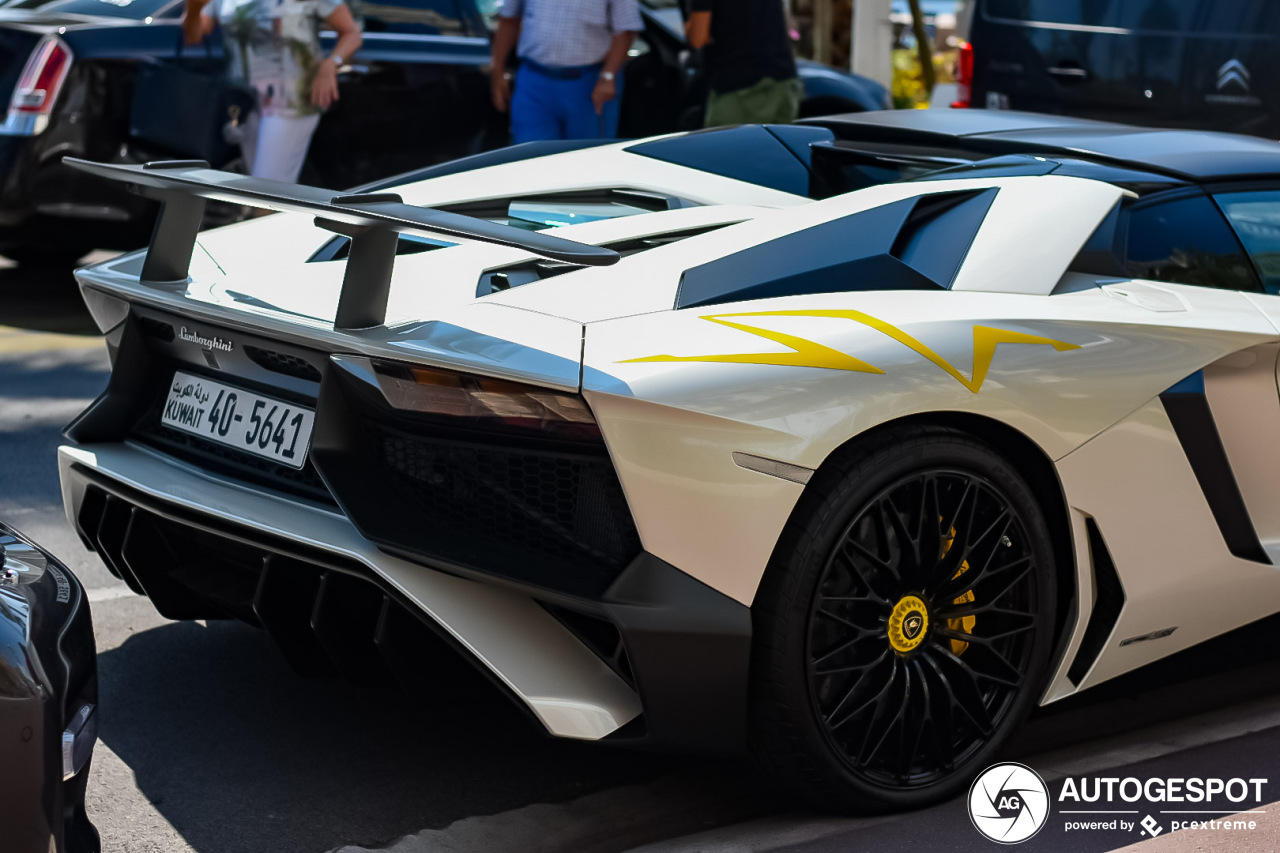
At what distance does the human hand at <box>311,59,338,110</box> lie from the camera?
7.13m

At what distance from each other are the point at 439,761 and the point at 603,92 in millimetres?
4379

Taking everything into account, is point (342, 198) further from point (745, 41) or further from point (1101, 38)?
point (1101, 38)

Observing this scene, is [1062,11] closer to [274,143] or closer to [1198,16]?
[1198,16]

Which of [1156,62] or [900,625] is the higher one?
[1156,62]

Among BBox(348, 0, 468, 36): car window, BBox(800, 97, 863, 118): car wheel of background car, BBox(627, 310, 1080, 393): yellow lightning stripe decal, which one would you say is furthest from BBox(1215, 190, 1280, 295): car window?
BBox(800, 97, 863, 118): car wheel of background car

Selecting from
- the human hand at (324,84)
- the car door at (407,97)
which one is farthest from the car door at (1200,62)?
the human hand at (324,84)

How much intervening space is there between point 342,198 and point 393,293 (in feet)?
0.85

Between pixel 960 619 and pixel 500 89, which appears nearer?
pixel 960 619

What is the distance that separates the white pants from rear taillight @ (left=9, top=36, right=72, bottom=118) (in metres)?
0.84

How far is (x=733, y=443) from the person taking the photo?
2.44 m

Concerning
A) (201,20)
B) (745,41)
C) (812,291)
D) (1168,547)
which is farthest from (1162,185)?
(201,20)

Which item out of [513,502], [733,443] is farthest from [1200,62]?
[513,502]

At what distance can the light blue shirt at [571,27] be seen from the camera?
6.74 meters

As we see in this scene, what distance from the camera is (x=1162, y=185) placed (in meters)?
3.26
